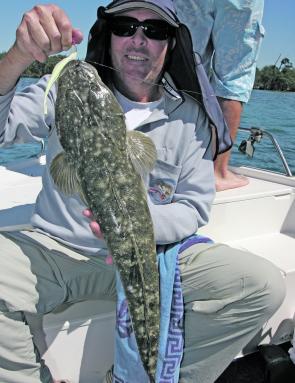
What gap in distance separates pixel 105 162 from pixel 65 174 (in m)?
0.25

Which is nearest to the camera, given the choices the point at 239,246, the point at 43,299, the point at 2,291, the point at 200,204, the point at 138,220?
the point at 138,220

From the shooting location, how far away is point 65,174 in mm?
2498

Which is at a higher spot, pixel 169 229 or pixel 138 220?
pixel 138 220

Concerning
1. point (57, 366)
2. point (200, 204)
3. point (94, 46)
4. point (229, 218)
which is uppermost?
point (94, 46)

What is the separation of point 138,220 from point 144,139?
1.48ft

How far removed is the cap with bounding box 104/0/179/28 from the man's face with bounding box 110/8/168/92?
57mm

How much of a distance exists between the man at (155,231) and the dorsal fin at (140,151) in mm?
609

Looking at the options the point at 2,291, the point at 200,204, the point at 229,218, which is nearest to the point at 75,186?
the point at 2,291

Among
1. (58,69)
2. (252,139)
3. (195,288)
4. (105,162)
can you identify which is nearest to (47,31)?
(58,69)

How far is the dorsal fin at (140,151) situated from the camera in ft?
8.20

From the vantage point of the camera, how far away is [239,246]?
15.6 feet

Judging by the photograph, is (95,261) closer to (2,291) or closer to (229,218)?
(2,291)

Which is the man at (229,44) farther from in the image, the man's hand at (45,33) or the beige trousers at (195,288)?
the man's hand at (45,33)

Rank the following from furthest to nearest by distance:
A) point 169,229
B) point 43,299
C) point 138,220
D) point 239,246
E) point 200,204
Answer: point 239,246 < point 200,204 < point 169,229 < point 43,299 < point 138,220
